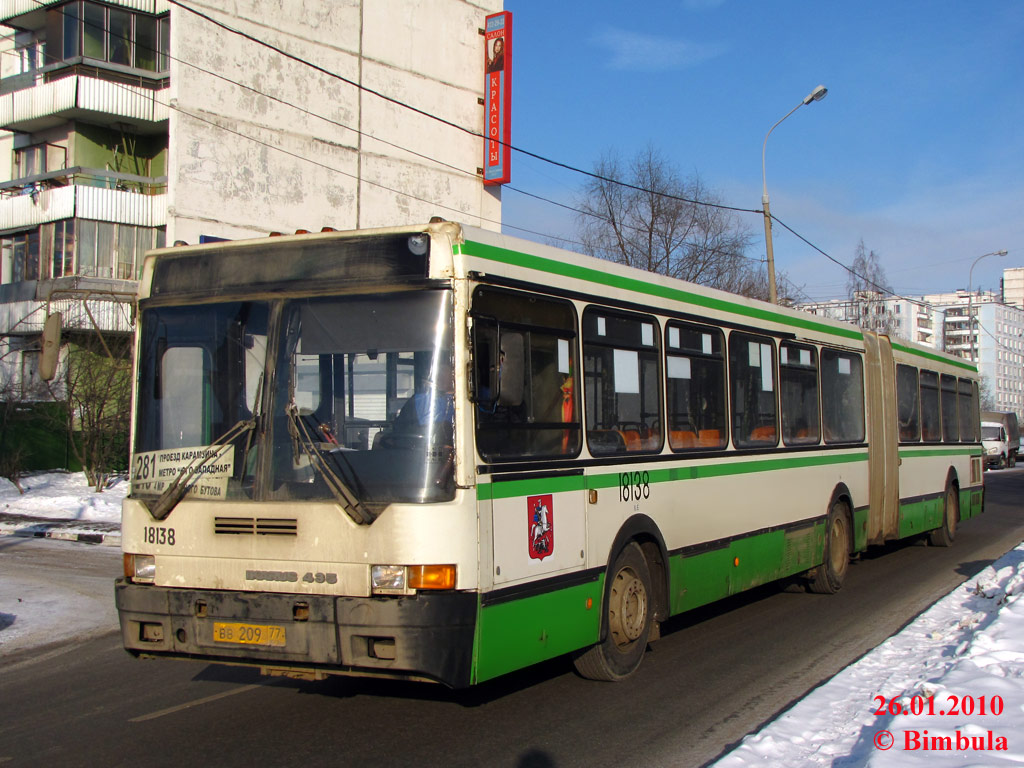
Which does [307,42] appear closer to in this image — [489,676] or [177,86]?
[177,86]

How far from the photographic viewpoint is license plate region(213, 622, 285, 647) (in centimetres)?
591

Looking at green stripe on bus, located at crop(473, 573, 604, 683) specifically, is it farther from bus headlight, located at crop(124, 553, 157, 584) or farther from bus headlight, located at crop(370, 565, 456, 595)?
bus headlight, located at crop(124, 553, 157, 584)

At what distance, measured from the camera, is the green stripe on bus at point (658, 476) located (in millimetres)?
6160

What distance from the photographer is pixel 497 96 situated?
1619 inches

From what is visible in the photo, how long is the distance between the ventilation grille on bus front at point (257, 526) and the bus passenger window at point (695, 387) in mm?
3622

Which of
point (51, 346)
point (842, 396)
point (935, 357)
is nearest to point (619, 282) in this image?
point (51, 346)

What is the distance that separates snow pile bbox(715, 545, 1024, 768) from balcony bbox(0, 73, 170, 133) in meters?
31.8

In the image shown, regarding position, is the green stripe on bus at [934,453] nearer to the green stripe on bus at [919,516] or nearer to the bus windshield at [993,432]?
the green stripe on bus at [919,516]

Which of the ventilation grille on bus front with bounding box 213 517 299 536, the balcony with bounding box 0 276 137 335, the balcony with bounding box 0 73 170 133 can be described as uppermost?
the balcony with bounding box 0 73 170 133

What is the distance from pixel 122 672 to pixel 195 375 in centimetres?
313

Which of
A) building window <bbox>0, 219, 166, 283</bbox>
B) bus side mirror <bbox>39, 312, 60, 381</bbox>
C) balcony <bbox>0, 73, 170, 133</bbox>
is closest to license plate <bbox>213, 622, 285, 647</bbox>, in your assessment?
bus side mirror <bbox>39, 312, 60, 381</bbox>

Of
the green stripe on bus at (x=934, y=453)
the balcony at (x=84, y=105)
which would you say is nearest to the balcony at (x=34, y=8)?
the balcony at (x=84, y=105)

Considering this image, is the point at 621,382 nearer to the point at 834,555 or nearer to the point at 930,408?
the point at 834,555

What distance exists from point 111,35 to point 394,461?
3355cm
